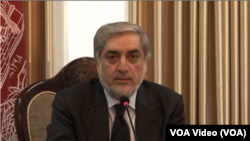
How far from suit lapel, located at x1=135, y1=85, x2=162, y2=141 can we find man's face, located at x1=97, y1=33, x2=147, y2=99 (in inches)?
4.8

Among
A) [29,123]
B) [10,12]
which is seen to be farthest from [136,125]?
[10,12]

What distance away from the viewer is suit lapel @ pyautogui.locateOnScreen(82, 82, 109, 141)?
1940 mm

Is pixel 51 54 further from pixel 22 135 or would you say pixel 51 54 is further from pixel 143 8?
pixel 22 135

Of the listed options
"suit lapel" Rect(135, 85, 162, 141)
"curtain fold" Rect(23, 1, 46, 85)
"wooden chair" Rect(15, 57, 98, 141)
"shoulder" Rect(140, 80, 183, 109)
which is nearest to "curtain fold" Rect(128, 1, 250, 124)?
"curtain fold" Rect(23, 1, 46, 85)

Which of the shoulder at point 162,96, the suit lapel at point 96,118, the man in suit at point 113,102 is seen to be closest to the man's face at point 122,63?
the man in suit at point 113,102

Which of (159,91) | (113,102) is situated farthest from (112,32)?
(159,91)

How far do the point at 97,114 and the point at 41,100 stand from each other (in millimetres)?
456

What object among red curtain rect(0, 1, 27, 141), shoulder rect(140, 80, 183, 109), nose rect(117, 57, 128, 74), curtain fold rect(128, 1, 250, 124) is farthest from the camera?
curtain fold rect(128, 1, 250, 124)

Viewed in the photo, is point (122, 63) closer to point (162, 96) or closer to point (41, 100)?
point (162, 96)

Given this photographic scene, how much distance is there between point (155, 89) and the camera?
2.22 meters

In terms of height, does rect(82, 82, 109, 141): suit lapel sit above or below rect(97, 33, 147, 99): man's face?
below

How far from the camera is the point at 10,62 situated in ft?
8.72

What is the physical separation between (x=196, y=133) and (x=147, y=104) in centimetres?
79

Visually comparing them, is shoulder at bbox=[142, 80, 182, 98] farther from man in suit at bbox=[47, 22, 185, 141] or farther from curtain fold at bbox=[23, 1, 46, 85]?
curtain fold at bbox=[23, 1, 46, 85]
